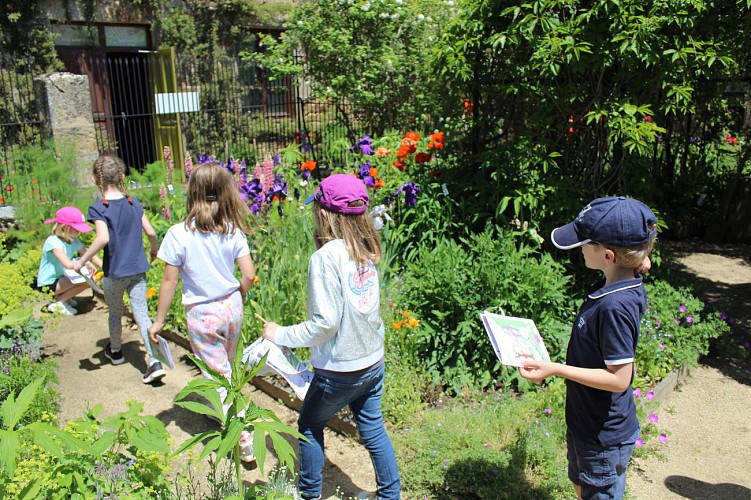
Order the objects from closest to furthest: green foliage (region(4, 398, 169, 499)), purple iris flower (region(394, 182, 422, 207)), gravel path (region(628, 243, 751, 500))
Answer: green foliage (region(4, 398, 169, 499)) → gravel path (region(628, 243, 751, 500)) → purple iris flower (region(394, 182, 422, 207))

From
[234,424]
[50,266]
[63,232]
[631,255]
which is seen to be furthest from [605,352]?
[50,266]

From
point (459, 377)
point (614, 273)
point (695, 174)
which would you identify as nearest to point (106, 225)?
point (459, 377)

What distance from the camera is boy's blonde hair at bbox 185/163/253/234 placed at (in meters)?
3.16

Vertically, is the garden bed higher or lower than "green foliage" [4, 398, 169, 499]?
lower

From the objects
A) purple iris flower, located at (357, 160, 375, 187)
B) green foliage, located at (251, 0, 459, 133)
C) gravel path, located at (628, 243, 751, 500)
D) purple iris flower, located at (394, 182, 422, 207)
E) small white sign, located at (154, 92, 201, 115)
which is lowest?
gravel path, located at (628, 243, 751, 500)

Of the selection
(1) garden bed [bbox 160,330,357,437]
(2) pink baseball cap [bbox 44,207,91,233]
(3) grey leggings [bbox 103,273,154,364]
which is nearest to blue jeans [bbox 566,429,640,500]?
(1) garden bed [bbox 160,330,357,437]

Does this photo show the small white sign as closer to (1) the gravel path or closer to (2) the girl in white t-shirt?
(2) the girl in white t-shirt

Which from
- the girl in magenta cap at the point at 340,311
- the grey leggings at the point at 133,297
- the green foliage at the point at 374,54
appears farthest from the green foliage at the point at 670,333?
the green foliage at the point at 374,54

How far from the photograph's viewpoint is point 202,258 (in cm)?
317

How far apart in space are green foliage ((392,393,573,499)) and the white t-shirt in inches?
49.7

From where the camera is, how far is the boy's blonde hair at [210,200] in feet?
10.4

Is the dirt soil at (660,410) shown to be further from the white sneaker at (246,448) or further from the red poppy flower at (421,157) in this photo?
the red poppy flower at (421,157)

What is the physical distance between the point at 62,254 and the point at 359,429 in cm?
303

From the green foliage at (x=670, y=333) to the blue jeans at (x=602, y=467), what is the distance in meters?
1.62
